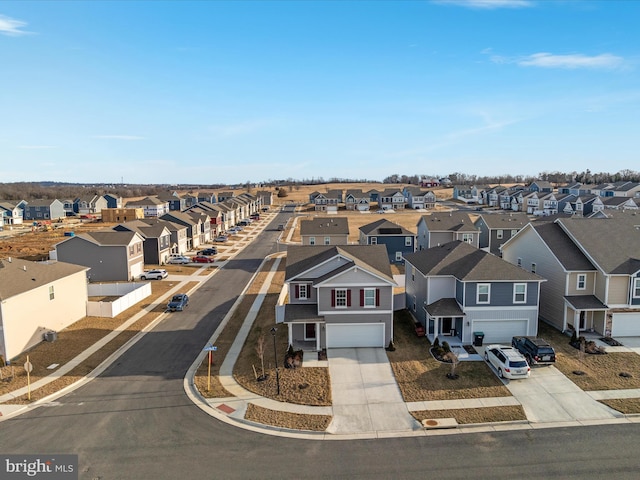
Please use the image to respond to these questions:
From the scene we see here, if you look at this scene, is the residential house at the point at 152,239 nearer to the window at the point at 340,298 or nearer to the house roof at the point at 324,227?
the house roof at the point at 324,227

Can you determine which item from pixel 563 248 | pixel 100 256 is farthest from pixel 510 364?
pixel 100 256

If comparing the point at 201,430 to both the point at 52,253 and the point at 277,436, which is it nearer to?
the point at 277,436

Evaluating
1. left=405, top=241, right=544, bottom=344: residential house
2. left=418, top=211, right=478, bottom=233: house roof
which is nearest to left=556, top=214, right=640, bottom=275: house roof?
left=405, top=241, right=544, bottom=344: residential house

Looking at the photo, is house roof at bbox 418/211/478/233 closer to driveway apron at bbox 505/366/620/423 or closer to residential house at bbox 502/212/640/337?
residential house at bbox 502/212/640/337

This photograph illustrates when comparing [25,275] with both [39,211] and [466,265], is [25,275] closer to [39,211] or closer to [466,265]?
[466,265]

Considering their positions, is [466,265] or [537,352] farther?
[466,265]
